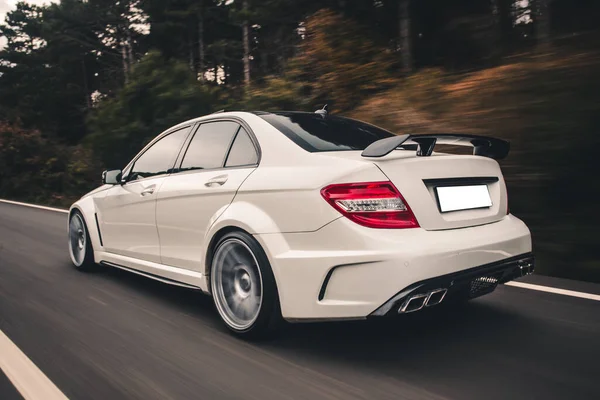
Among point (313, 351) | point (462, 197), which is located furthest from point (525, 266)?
point (313, 351)

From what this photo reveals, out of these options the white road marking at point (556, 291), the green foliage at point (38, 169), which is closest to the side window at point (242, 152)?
the white road marking at point (556, 291)

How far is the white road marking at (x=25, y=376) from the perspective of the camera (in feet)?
9.60

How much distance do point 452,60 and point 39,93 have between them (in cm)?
4178

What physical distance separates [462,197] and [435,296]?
67cm

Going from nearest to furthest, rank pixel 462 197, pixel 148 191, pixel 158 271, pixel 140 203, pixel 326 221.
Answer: pixel 326 221
pixel 462 197
pixel 158 271
pixel 148 191
pixel 140 203

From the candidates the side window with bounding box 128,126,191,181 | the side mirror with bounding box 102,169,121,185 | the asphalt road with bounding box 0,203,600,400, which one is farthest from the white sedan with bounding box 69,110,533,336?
the side mirror with bounding box 102,169,121,185

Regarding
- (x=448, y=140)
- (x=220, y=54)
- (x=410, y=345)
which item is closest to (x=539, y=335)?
(x=410, y=345)

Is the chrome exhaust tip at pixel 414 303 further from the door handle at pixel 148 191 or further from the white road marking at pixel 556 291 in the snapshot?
the door handle at pixel 148 191

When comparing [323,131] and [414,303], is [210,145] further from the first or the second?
[414,303]

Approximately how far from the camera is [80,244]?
20.2 ft

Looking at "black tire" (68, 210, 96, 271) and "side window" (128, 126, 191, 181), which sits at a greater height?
"side window" (128, 126, 191, 181)

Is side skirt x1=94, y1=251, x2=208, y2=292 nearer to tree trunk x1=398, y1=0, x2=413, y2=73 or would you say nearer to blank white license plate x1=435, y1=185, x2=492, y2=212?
blank white license plate x1=435, y1=185, x2=492, y2=212

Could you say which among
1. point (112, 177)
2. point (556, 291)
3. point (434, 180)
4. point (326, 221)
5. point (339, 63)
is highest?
point (339, 63)

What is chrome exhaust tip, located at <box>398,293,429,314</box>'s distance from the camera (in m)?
2.99
